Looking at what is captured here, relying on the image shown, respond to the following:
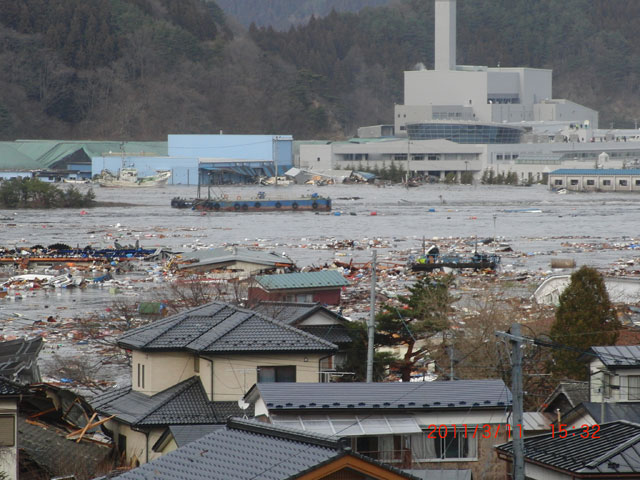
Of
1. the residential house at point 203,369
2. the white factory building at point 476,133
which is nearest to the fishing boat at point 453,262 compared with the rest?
the residential house at point 203,369

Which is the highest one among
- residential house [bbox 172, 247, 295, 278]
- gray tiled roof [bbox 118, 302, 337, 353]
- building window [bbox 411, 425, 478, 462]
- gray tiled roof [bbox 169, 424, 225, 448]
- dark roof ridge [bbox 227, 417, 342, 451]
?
dark roof ridge [bbox 227, 417, 342, 451]

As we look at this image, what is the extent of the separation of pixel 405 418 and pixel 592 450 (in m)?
1.28

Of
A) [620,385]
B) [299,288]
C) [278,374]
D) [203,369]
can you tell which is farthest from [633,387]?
[299,288]

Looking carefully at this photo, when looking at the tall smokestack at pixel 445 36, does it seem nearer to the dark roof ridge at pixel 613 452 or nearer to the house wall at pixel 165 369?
the house wall at pixel 165 369

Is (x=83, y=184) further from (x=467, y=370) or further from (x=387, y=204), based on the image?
(x=467, y=370)

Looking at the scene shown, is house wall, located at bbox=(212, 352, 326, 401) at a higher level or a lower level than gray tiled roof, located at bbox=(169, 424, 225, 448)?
higher

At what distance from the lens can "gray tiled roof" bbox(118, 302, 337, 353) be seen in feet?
27.9

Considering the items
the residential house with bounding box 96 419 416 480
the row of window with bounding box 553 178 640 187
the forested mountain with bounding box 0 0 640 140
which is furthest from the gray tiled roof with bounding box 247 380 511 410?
the forested mountain with bounding box 0 0 640 140

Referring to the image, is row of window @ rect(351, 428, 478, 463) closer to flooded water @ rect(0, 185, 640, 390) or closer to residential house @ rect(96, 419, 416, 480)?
residential house @ rect(96, 419, 416, 480)

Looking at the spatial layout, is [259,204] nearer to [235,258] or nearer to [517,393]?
[235,258]

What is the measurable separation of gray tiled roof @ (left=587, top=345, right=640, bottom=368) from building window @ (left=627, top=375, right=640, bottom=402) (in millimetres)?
77

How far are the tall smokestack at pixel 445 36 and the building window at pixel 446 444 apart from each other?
270 ft

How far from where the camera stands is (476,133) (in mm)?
75812

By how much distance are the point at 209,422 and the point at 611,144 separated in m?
72.0
